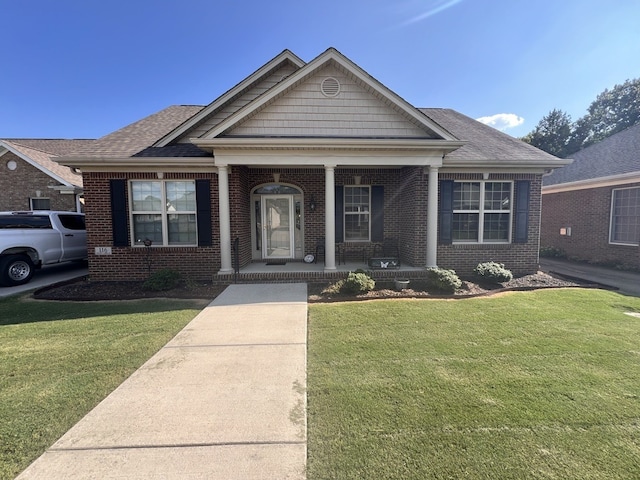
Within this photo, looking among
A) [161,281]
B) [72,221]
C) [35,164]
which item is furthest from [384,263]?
[35,164]

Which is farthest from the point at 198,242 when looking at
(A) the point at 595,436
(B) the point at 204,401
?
(A) the point at 595,436

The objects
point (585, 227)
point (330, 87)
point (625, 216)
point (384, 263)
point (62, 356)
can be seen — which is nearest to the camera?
point (62, 356)

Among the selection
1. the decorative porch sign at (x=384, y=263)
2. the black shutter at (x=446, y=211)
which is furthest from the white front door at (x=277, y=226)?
the black shutter at (x=446, y=211)

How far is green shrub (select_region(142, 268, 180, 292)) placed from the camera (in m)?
6.89

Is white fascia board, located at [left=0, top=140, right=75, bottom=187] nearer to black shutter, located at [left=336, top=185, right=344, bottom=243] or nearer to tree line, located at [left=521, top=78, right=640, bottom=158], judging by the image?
black shutter, located at [left=336, top=185, right=344, bottom=243]

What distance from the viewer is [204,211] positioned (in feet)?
26.1

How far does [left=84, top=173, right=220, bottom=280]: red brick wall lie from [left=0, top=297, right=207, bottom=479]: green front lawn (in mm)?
1866

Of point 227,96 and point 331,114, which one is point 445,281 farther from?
point 227,96

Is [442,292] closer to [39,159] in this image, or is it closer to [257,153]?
[257,153]

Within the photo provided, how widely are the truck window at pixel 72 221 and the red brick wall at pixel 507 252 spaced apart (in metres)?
11.2

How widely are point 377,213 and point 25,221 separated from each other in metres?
10.2

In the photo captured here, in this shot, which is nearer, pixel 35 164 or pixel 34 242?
pixel 34 242

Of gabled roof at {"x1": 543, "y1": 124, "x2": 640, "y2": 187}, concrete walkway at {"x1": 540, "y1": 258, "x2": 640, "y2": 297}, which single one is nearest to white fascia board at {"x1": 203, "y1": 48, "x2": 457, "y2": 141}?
concrete walkway at {"x1": 540, "y1": 258, "x2": 640, "y2": 297}

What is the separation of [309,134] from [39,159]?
13.7 metres
